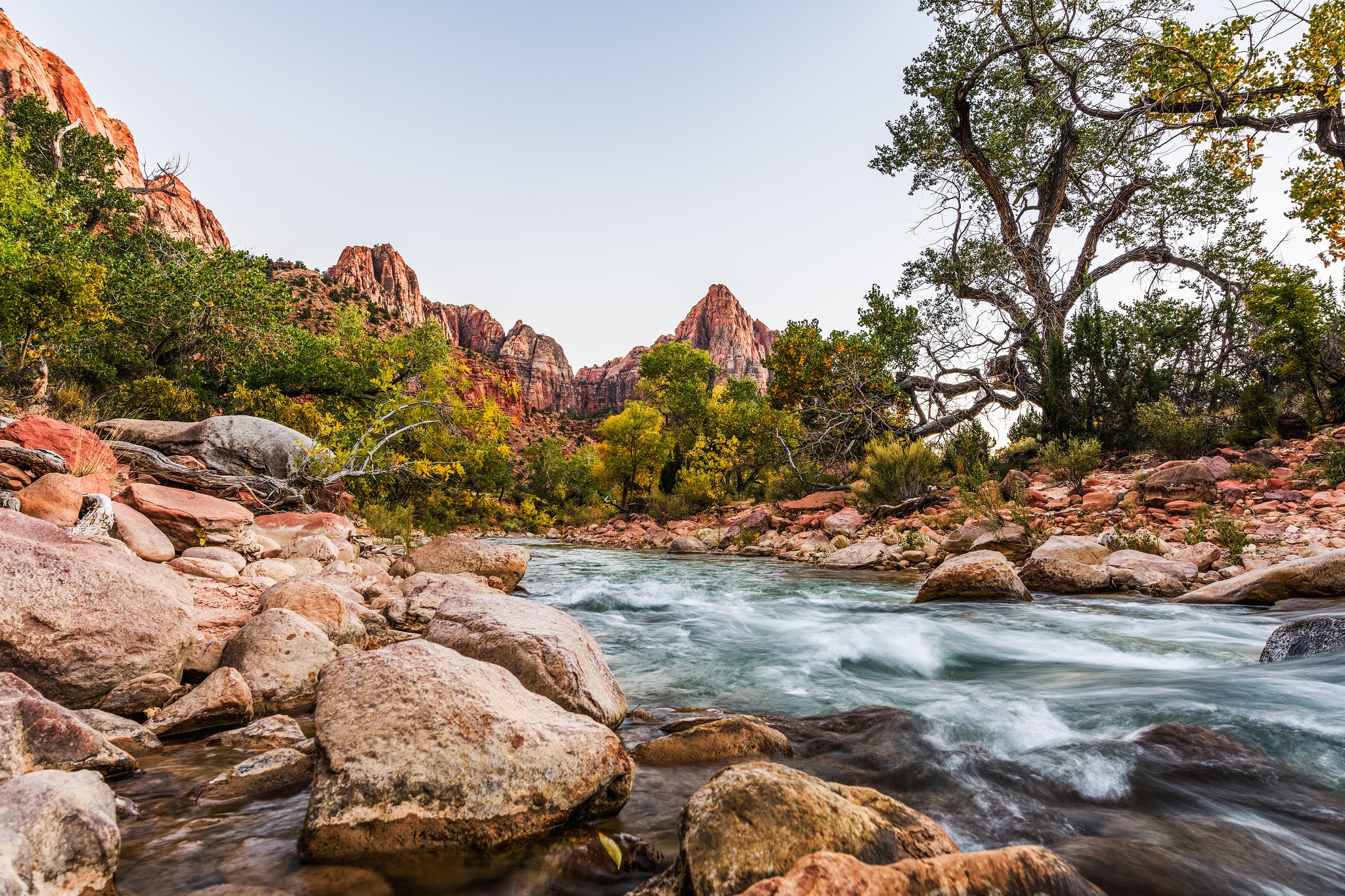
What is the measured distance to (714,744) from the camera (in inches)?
109

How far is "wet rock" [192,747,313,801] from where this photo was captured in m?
2.26

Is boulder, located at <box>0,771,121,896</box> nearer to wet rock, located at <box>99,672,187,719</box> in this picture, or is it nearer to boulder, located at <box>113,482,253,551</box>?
wet rock, located at <box>99,672,187,719</box>

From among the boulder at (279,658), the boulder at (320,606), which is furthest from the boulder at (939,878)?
the boulder at (320,606)

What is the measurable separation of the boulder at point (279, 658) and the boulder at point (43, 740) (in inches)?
33.0

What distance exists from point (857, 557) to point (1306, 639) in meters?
6.91

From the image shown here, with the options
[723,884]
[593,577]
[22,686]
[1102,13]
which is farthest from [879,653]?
[1102,13]

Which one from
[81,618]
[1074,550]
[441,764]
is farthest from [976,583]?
[81,618]

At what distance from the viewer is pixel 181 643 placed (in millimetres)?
3217

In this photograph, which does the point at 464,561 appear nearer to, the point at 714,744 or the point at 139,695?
the point at 139,695

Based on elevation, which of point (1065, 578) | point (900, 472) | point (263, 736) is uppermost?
point (900, 472)

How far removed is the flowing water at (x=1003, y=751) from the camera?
1.83 meters

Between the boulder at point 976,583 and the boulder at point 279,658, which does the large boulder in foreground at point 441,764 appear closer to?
the boulder at point 279,658

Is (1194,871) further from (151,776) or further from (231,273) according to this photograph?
(231,273)

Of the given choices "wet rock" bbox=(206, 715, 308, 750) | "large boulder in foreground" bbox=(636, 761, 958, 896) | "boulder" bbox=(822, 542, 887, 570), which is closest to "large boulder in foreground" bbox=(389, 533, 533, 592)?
"wet rock" bbox=(206, 715, 308, 750)
